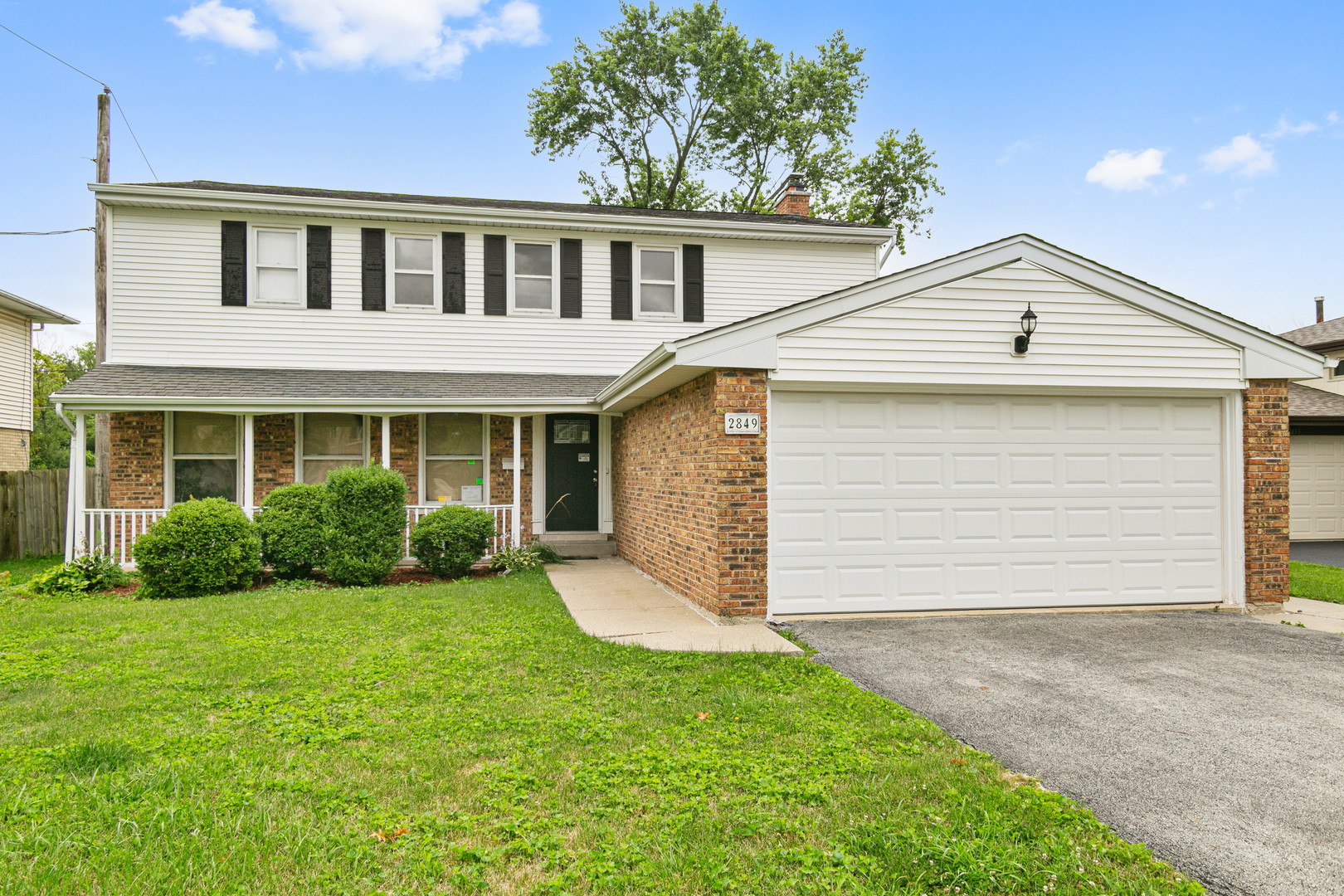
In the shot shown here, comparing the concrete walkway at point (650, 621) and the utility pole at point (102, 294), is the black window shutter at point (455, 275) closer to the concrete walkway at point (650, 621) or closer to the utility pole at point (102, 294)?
the utility pole at point (102, 294)

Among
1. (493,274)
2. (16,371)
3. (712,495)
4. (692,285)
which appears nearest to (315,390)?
(493,274)

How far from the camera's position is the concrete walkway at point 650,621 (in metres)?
6.21

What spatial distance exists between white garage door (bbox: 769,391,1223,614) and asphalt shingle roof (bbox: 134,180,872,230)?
7.11m

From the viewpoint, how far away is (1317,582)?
9.75m

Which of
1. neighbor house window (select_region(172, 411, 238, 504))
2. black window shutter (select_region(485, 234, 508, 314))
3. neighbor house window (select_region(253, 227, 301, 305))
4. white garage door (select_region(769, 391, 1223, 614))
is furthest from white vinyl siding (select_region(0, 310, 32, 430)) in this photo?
white garage door (select_region(769, 391, 1223, 614))

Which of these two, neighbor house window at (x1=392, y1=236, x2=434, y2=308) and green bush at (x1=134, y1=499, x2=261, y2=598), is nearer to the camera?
green bush at (x1=134, y1=499, x2=261, y2=598)

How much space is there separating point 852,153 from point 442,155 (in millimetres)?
12754

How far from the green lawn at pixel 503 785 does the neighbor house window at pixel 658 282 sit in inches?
336

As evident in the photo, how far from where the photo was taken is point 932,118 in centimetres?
2292

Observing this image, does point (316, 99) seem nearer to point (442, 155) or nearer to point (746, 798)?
point (442, 155)

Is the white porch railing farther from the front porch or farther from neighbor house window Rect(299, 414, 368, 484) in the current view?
neighbor house window Rect(299, 414, 368, 484)

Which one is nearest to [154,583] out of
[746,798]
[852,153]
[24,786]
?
[24,786]

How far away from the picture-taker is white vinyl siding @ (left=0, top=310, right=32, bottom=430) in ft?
60.0

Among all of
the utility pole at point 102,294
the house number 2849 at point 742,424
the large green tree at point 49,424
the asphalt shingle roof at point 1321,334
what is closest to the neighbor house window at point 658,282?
the house number 2849 at point 742,424
